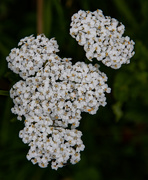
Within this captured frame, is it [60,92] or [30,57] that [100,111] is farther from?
[30,57]

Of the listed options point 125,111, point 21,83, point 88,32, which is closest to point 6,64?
point 21,83

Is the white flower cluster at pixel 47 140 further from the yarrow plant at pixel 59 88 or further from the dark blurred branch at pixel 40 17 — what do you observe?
the dark blurred branch at pixel 40 17

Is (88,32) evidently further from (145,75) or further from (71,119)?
(145,75)

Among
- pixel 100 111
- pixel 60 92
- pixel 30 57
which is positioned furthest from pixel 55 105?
pixel 100 111

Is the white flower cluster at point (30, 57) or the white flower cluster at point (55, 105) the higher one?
the white flower cluster at point (30, 57)

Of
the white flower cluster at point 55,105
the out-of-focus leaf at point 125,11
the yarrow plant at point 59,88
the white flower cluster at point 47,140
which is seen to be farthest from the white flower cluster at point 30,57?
the out-of-focus leaf at point 125,11

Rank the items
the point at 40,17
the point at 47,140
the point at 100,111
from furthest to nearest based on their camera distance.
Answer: the point at 100,111 → the point at 40,17 → the point at 47,140
